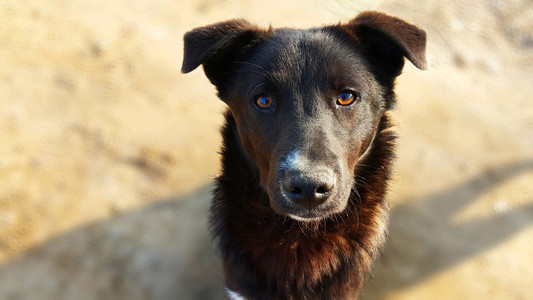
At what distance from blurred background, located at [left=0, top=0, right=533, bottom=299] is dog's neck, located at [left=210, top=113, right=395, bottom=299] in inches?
25.8

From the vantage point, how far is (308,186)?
207 centimetres

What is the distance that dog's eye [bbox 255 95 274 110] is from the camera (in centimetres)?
244

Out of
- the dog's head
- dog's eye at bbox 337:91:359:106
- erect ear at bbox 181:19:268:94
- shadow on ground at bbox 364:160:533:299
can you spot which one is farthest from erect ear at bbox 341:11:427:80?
shadow on ground at bbox 364:160:533:299

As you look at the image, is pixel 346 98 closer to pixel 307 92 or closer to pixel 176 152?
pixel 307 92

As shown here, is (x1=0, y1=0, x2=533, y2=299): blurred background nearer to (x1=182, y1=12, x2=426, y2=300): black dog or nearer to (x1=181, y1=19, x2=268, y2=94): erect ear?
(x1=182, y1=12, x2=426, y2=300): black dog

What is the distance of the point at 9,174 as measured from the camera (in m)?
3.59

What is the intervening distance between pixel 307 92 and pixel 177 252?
1.65 m

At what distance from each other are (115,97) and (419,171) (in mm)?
2656

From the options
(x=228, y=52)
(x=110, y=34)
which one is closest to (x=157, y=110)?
(x=110, y=34)

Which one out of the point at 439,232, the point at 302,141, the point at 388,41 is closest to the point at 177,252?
the point at 302,141

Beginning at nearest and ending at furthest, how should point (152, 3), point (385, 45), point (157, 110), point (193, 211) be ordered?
1. point (385, 45)
2. point (193, 211)
3. point (157, 110)
4. point (152, 3)

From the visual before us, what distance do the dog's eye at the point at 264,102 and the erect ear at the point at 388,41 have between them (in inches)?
24.1

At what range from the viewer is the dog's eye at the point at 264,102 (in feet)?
8.02

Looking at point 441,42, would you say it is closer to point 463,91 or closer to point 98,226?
point 463,91
